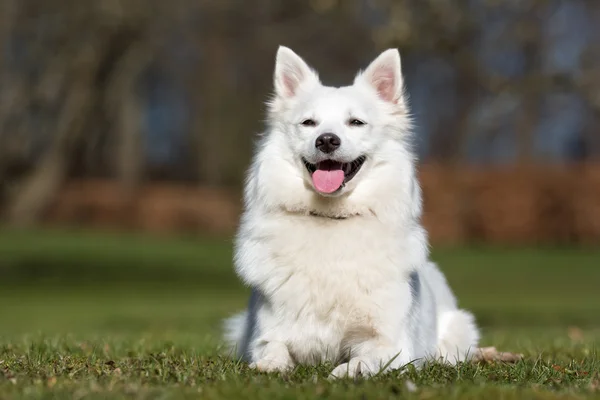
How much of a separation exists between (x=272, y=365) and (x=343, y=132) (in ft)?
5.31

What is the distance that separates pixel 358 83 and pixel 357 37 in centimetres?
2824

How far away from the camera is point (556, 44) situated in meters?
27.7

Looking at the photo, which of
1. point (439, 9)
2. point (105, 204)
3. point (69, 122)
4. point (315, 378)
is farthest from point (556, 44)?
point (315, 378)

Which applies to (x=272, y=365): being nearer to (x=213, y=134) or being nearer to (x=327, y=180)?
(x=327, y=180)

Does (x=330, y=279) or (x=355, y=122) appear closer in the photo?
(x=330, y=279)

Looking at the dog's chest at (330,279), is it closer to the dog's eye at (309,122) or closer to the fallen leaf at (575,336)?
the dog's eye at (309,122)

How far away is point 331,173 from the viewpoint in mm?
6582

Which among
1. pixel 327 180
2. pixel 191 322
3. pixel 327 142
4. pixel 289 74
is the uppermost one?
pixel 289 74

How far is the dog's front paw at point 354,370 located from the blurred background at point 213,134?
9637 millimetres

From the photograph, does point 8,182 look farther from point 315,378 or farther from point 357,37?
point 315,378

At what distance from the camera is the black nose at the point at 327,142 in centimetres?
642

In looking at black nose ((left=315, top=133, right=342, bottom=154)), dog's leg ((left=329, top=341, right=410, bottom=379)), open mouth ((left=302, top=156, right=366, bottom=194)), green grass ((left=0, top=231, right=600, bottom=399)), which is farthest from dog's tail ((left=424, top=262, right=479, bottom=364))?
black nose ((left=315, top=133, right=342, bottom=154))

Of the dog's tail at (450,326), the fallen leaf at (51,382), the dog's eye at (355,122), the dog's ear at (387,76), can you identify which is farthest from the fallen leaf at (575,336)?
the fallen leaf at (51,382)

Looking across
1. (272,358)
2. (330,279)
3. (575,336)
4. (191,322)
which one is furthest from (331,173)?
(191,322)
